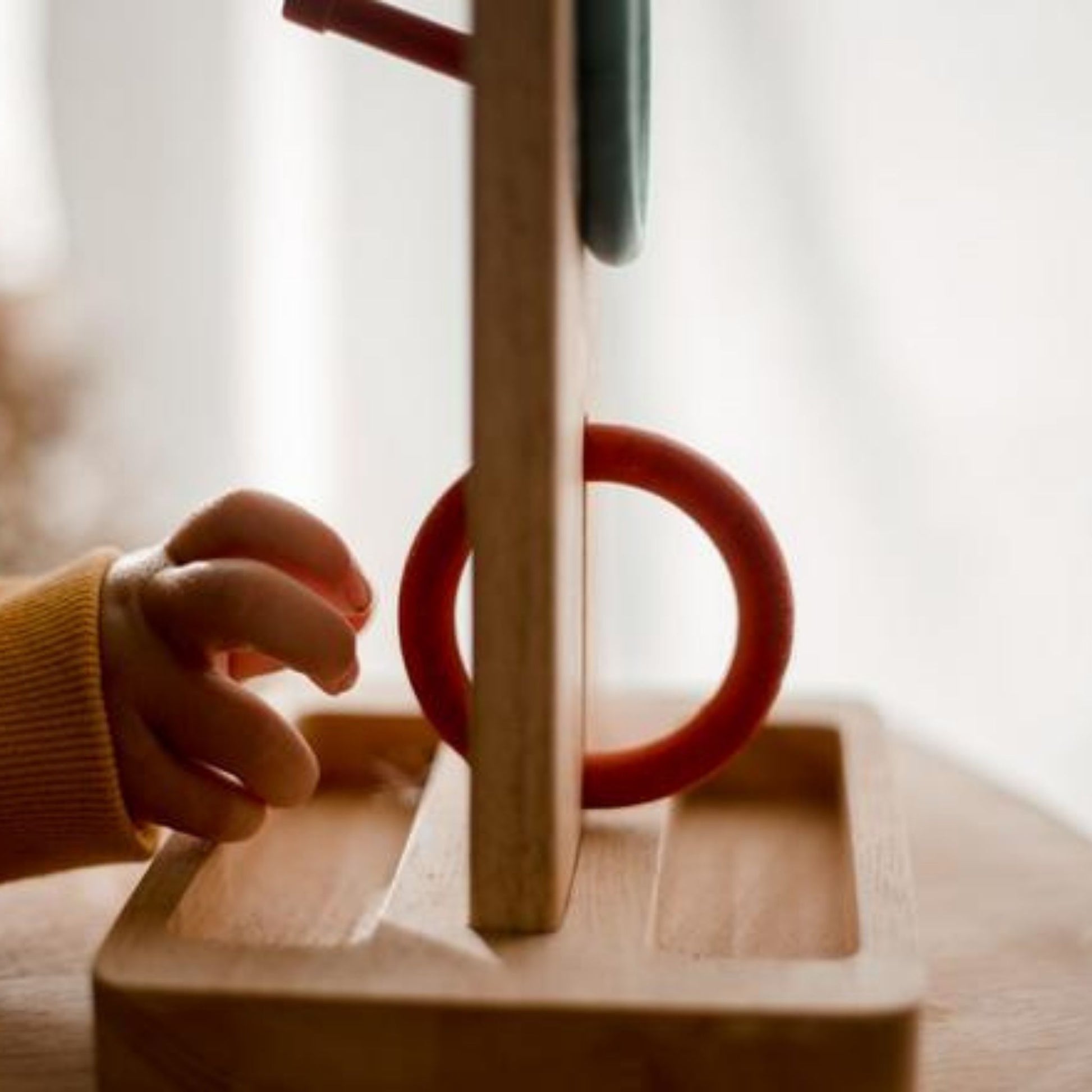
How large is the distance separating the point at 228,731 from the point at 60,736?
1.7 inches

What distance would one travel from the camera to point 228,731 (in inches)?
20.0

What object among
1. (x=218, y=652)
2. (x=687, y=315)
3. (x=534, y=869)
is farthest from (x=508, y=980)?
(x=687, y=315)

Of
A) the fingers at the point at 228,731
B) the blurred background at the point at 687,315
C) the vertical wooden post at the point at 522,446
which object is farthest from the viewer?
the blurred background at the point at 687,315

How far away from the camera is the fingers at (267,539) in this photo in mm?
518

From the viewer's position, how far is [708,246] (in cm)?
100

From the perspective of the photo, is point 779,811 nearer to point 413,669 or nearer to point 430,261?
point 413,669

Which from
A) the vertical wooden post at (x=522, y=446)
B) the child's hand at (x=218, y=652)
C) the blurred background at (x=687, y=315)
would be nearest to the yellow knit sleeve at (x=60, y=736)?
the child's hand at (x=218, y=652)

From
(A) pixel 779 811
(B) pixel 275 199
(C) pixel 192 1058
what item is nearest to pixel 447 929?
(C) pixel 192 1058

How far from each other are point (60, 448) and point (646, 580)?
31cm

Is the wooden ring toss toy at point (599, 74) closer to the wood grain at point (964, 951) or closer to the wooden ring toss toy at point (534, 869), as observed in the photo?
the wooden ring toss toy at point (534, 869)

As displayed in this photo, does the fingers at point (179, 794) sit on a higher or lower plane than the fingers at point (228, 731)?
lower

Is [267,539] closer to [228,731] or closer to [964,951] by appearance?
[228,731]

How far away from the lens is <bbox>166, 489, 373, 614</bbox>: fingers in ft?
1.70

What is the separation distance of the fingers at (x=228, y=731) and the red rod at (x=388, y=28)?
16 centimetres
